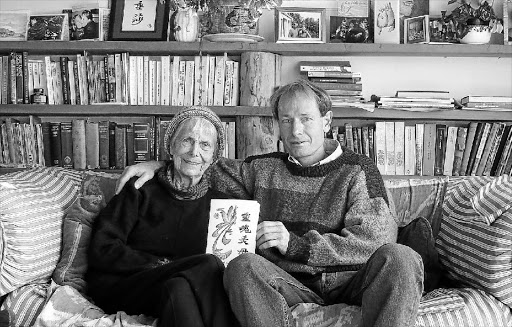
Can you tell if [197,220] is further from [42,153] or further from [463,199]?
[42,153]

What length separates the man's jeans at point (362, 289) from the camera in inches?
90.0

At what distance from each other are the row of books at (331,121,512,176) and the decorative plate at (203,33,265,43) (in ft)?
2.04

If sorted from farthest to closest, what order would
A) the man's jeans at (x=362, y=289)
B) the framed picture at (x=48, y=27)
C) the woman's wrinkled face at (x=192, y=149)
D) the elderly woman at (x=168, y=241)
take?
1. the framed picture at (x=48, y=27)
2. the woman's wrinkled face at (x=192, y=149)
3. the elderly woman at (x=168, y=241)
4. the man's jeans at (x=362, y=289)

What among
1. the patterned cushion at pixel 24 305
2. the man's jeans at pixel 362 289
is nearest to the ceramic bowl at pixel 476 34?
the man's jeans at pixel 362 289

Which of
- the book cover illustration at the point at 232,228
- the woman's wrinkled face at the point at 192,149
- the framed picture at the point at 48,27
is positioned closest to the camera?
the book cover illustration at the point at 232,228

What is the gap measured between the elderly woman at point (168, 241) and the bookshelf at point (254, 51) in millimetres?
800

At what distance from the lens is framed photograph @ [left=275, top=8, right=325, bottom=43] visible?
377 cm

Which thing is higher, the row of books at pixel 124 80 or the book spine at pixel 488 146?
the row of books at pixel 124 80

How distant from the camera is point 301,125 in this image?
9.52 ft

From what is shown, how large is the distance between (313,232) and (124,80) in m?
1.54

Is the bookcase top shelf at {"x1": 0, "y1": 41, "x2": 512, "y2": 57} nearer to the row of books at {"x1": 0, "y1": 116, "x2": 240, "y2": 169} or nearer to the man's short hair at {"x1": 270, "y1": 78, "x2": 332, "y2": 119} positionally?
the row of books at {"x1": 0, "y1": 116, "x2": 240, "y2": 169}

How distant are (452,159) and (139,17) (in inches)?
→ 66.0

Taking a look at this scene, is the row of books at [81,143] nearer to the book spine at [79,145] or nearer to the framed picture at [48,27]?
the book spine at [79,145]

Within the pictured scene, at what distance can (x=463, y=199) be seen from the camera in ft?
9.65
